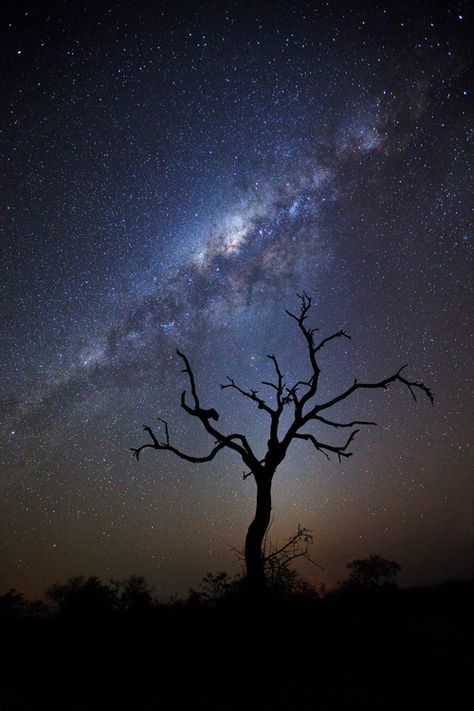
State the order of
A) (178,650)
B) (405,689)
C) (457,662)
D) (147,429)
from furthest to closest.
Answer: (147,429)
(178,650)
(457,662)
(405,689)

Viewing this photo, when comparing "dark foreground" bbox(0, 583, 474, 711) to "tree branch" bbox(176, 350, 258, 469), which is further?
"tree branch" bbox(176, 350, 258, 469)

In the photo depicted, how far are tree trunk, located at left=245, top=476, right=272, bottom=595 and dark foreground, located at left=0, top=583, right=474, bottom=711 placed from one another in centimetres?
60

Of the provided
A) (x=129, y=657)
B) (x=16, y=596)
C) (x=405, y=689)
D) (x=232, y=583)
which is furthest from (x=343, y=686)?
Answer: (x=16, y=596)

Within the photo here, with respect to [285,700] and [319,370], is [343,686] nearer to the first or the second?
[285,700]

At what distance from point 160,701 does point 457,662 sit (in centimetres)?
369

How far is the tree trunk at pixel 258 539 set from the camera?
8.52m

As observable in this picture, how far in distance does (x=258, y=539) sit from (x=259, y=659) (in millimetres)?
3131

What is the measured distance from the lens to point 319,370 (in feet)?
34.8

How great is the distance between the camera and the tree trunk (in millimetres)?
8516

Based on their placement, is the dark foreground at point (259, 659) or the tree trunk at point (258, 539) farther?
the tree trunk at point (258, 539)

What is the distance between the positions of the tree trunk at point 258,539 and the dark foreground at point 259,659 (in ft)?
1.97

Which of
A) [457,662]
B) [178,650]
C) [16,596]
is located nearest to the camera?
[457,662]

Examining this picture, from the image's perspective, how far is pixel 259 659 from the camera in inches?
230

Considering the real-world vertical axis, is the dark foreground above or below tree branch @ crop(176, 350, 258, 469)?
below
